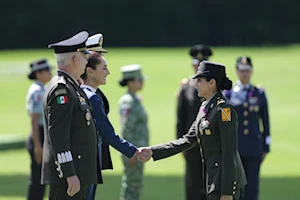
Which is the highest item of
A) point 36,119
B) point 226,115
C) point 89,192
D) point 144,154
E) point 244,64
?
point 244,64

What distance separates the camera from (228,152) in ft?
18.9

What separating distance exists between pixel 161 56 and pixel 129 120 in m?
31.5

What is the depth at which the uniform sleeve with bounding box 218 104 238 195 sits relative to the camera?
577 cm

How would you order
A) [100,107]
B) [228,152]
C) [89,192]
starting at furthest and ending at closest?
[89,192] < [100,107] < [228,152]

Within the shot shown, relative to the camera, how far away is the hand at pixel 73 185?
5324 mm

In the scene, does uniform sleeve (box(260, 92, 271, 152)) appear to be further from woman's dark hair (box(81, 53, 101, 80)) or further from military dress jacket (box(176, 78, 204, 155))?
woman's dark hair (box(81, 53, 101, 80))

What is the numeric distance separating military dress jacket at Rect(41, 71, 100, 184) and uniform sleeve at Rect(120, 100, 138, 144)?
3.04 metres

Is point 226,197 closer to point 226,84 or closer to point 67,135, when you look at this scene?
point 226,84

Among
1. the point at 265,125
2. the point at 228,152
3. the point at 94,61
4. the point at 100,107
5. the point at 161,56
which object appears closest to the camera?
the point at 228,152

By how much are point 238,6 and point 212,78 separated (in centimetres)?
5258

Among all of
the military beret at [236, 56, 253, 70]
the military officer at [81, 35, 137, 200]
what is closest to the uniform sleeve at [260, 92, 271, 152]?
the military beret at [236, 56, 253, 70]

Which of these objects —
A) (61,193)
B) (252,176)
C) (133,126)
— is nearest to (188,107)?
(133,126)

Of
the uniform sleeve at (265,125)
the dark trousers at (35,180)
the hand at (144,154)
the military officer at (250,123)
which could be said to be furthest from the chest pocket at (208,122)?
the dark trousers at (35,180)

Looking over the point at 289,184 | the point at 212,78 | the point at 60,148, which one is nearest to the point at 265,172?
the point at 289,184
